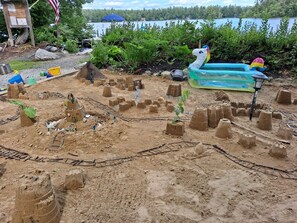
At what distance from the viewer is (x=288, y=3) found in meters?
12.8

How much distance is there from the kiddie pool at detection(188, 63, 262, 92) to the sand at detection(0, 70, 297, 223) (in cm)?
218

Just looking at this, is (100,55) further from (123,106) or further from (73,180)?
(73,180)

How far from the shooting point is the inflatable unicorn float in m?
6.63

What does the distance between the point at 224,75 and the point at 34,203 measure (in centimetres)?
587

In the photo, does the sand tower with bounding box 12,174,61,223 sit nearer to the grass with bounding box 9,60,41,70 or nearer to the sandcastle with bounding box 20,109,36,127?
the sandcastle with bounding box 20,109,36,127

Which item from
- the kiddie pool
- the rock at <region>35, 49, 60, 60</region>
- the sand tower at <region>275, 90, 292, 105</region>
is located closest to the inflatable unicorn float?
the kiddie pool

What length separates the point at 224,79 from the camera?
6820 mm

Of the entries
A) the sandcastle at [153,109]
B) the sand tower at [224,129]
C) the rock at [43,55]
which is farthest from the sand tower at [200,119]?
the rock at [43,55]

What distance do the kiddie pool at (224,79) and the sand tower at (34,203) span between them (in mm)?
5646

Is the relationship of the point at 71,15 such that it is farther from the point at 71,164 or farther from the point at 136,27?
the point at 71,164

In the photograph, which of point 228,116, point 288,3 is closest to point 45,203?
point 228,116

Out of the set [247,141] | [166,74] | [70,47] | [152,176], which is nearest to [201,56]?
[166,74]

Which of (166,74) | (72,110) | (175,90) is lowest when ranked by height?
(166,74)

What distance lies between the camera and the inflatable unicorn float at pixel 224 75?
6.63 meters
